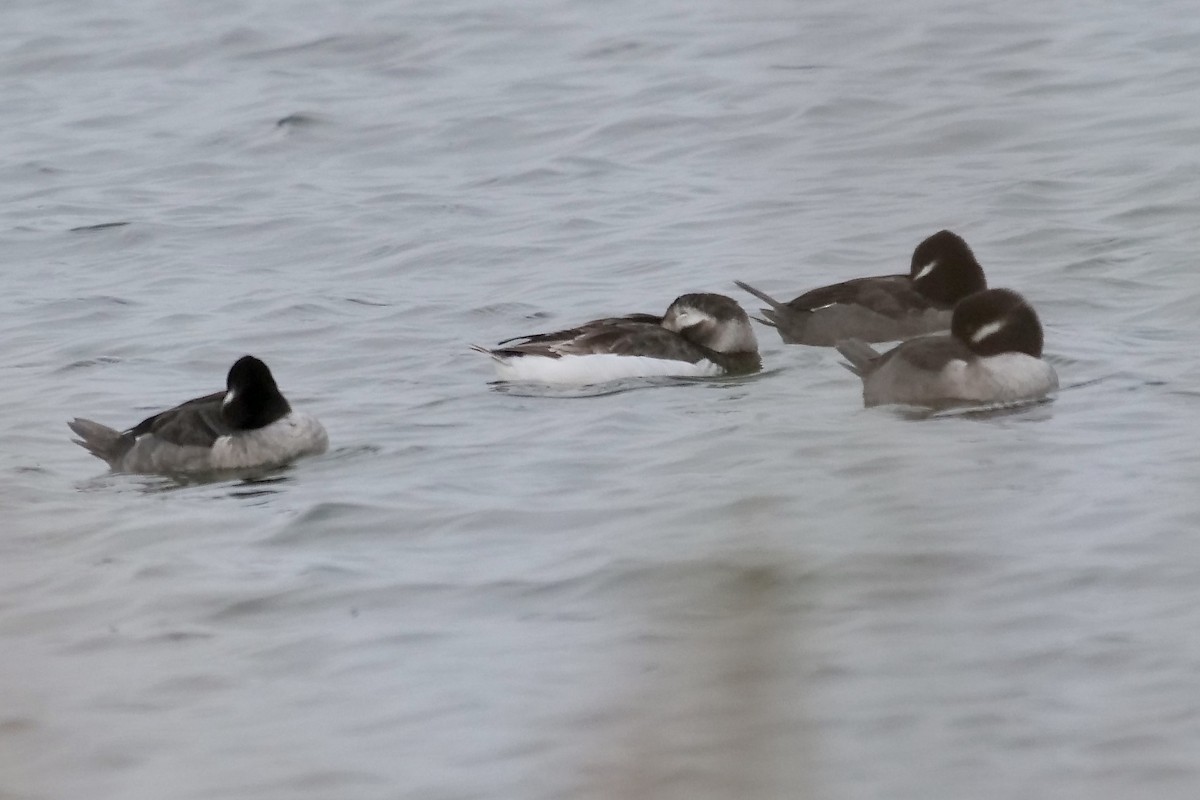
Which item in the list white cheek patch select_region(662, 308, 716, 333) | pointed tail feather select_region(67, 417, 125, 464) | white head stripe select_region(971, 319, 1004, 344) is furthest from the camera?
white cheek patch select_region(662, 308, 716, 333)

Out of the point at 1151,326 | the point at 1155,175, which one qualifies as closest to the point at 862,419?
the point at 1151,326

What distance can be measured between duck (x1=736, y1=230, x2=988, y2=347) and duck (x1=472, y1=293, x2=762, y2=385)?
497mm

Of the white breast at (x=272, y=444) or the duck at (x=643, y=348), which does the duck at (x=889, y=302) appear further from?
the white breast at (x=272, y=444)

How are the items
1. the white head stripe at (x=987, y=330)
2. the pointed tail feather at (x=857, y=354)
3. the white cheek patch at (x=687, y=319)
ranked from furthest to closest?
the white cheek patch at (x=687, y=319)
the pointed tail feather at (x=857, y=354)
the white head stripe at (x=987, y=330)

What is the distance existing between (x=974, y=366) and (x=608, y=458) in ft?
7.93

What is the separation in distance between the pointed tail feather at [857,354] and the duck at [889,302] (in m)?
1.03

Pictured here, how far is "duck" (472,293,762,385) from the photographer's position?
12.2 meters

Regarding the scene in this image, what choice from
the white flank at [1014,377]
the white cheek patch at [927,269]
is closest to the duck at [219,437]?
the white flank at [1014,377]

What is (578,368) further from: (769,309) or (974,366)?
(974,366)

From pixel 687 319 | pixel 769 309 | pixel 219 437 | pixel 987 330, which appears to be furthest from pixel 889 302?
pixel 219 437

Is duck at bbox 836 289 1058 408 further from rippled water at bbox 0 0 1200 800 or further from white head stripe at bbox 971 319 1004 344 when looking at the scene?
rippled water at bbox 0 0 1200 800

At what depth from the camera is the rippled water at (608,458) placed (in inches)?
219

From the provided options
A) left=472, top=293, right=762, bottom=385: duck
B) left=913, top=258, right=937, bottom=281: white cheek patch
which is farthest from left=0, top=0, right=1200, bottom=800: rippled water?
left=913, top=258, right=937, bottom=281: white cheek patch

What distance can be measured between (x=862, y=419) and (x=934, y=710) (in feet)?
17.3
